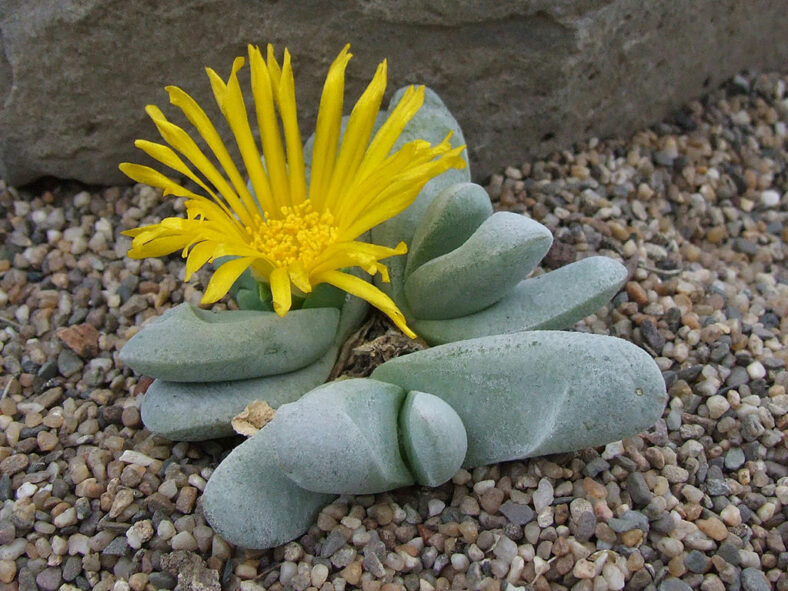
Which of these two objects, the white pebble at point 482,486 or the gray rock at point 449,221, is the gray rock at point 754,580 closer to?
the white pebble at point 482,486

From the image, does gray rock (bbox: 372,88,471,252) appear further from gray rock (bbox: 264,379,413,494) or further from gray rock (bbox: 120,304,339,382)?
gray rock (bbox: 264,379,413,494)

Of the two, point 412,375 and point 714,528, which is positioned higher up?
point 412,375

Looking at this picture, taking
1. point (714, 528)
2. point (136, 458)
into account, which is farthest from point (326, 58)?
point (714, 528)

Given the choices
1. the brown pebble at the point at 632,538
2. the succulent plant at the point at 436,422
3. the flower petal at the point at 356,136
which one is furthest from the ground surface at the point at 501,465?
the flower petal at the point at 356,136

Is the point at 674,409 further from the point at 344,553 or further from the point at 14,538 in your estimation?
the point at 14,538

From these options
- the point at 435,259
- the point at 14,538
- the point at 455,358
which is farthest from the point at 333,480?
the point at 14,538

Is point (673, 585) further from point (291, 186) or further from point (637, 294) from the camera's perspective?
point (291, 186)
